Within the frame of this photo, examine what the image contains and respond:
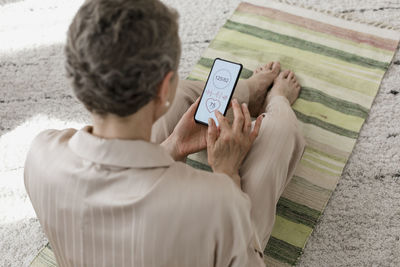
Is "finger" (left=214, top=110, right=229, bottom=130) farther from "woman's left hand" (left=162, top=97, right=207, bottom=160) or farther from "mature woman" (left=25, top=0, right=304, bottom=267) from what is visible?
"mature woman" (left=25, top=0, right=304, bottom=267)

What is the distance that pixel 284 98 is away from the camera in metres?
1.27

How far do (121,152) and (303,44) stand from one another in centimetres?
103

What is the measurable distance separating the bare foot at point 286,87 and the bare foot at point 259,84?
2 centimetres

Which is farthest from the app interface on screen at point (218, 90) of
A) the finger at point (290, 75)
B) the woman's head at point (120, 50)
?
the woman's head at point (120, 50)

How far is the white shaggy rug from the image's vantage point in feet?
3.87

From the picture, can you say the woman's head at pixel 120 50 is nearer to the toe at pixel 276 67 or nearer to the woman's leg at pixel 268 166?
the woman's leg at pixel 268 166

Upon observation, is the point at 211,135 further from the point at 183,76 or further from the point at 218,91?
the point at 183,76

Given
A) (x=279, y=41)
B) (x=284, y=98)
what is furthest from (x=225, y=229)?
(x=279, y=41)

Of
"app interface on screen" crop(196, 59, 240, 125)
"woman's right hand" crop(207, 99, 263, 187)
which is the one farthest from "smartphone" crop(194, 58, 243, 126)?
"woman's right hand" crop(207, 99, 263, 187)

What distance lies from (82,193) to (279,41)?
1.06 metres

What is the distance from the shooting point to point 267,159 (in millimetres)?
1024

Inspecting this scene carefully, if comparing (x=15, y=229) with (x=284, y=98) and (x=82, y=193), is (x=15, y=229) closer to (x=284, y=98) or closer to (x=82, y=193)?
(x=82, y=193)

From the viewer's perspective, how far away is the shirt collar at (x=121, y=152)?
0.70 meters

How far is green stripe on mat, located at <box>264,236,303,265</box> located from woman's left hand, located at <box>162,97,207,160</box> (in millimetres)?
327
